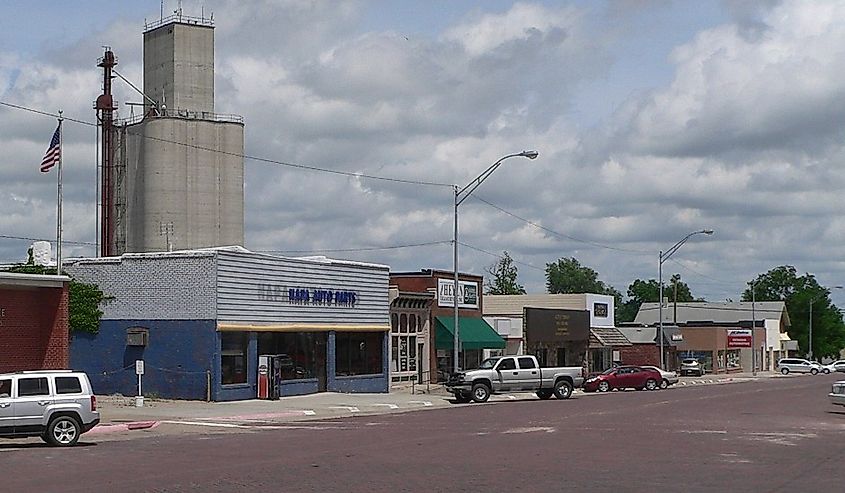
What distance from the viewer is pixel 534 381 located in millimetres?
46656

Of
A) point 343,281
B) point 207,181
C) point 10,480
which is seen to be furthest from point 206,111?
point 10,480

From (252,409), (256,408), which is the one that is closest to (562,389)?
(256,408)

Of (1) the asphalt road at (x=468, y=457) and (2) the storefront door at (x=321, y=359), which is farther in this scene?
(2) the storefront door at (x=321, y=359)

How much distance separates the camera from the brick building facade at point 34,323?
36406 mm

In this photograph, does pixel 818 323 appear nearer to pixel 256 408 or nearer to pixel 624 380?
pixel 624 380

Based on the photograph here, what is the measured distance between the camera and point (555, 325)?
70.4m

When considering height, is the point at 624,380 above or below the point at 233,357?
below

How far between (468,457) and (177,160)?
62.7m

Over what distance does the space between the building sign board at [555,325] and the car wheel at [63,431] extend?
43.2m

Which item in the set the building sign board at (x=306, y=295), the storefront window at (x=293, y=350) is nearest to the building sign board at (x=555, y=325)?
the building sign board at (x=306, y=295)

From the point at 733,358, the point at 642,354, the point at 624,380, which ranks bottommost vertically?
the point at 733,358

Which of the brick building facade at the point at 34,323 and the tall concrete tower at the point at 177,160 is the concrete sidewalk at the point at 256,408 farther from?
the tall concrete tower at the point at 177,160

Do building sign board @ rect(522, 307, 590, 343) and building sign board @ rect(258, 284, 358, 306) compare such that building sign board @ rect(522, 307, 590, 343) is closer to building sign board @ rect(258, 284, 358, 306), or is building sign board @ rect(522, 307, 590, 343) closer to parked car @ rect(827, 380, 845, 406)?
building sign board @ rect(258, 284, 358, 306)

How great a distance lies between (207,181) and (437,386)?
1273 inches
